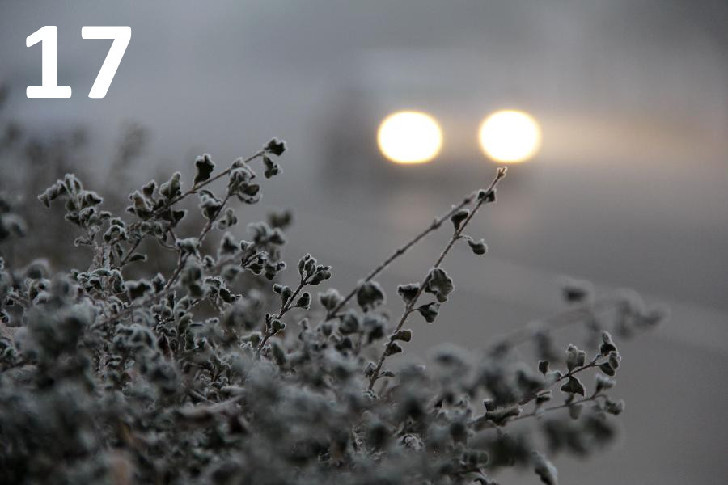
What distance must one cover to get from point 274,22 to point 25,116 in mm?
2087

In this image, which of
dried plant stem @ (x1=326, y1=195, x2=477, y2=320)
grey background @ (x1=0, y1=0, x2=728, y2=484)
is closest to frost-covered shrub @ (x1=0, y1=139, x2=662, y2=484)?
dried plant stem @ (x1=326, y1=195, x2=477, y2=320)

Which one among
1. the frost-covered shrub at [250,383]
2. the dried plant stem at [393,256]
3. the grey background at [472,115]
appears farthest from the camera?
the grey background at [472,115]

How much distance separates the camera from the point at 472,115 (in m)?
6.50

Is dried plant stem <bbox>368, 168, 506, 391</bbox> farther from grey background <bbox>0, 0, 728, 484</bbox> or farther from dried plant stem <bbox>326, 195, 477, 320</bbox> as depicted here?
grey background <bbox>0, 0, 728, 484</bbox>

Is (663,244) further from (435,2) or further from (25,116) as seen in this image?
(25,116)

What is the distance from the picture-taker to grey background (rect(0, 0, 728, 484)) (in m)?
5.70

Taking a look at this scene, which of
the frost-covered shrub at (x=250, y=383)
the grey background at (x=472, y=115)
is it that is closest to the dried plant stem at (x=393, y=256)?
the frost-covered shrub at (x=250, y=383)

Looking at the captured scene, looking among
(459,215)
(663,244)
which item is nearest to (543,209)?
(663,244)

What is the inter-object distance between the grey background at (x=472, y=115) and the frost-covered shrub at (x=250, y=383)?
172 inches

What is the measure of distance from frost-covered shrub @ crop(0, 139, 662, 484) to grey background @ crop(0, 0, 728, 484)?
438 cm

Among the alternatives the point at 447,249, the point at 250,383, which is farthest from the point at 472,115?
the point at 250,383

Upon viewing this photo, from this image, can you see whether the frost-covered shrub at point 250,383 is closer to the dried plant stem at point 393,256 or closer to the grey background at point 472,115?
the dried plant stem at point 393,256

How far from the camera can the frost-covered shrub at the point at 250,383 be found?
0.65 meters

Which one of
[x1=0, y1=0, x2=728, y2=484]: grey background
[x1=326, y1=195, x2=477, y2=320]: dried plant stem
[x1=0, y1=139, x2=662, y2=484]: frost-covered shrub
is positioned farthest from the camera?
[x1=0, y1=0, x2=728, y2=484]: grey background
